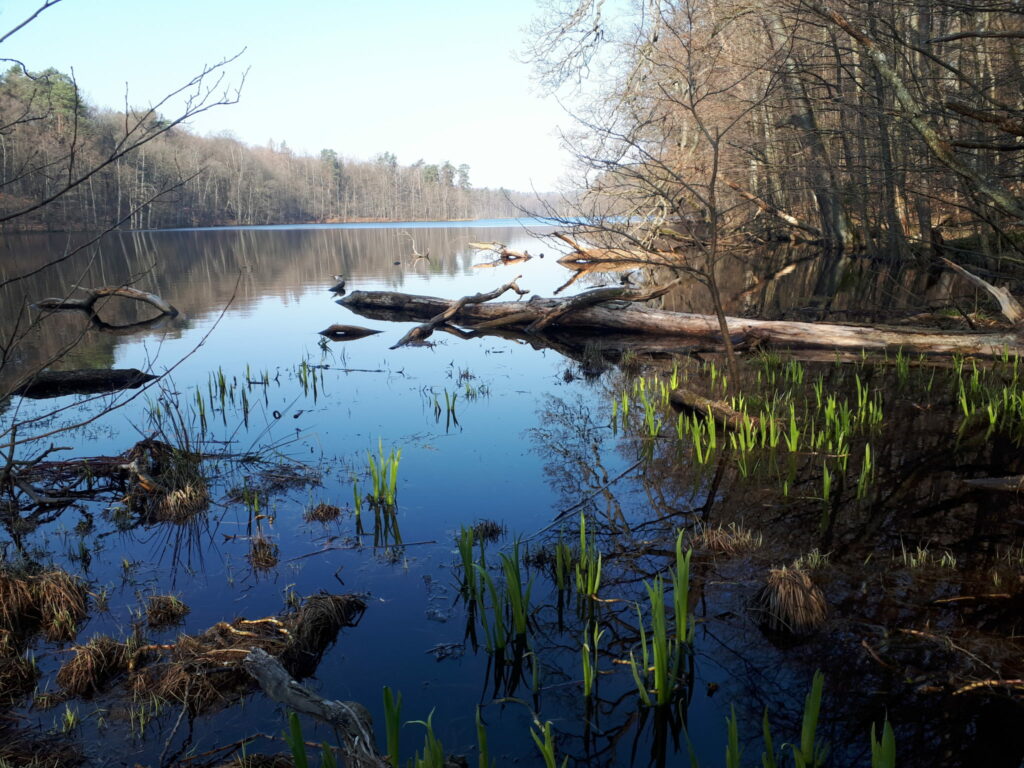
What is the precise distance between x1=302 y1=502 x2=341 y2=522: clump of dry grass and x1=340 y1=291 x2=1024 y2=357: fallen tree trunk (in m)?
8.15

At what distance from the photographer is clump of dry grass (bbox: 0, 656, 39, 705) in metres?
3.68

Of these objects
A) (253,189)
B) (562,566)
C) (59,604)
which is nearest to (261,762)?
(562,566)

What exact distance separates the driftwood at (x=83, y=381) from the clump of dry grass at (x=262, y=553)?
6.15m

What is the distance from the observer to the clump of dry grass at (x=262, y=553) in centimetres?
528

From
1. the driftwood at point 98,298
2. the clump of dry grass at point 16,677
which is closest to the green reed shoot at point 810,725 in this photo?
the clump of dry grass at point 16,677

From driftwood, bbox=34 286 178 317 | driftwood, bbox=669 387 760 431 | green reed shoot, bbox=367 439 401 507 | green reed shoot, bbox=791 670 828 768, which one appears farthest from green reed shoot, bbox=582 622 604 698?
driftwood, bbox=34 286 178 317

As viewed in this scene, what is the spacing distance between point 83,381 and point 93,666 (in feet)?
27.4

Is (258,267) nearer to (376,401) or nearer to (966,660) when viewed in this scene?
(376,401)

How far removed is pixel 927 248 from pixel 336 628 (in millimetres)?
21312

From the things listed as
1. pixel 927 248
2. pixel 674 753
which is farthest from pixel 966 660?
pixel 927 248

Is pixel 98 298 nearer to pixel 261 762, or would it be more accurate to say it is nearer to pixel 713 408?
pixel 713 408

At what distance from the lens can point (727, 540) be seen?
504 centimetres

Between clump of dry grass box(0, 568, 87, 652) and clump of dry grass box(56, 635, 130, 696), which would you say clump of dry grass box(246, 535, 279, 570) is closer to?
clump of dry grass box(0, 568, 87, 652)

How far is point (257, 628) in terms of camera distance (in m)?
4.18
